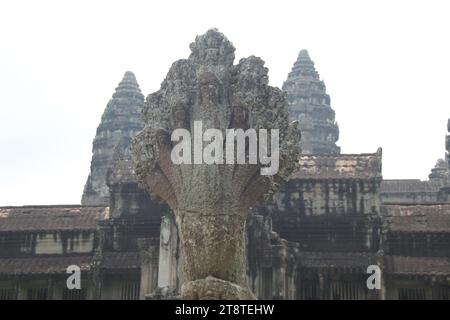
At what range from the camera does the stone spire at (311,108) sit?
49.4m

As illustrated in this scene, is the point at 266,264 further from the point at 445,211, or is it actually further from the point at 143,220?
the point at 445,211

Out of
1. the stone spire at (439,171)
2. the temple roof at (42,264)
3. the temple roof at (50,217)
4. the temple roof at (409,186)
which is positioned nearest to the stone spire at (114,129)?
the temple roof at (50,217)

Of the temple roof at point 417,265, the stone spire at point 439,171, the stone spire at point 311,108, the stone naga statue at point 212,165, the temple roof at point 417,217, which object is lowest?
the stone naga statue at point 212,165

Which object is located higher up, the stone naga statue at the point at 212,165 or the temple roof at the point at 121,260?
the temple roof at the point at 121,260

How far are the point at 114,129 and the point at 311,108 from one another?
47.1 feet

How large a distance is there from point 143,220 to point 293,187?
583 cm

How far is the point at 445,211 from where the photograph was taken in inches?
1035

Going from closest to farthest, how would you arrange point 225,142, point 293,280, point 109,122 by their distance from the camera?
point 225,142 → point 293,280 → point 109,122

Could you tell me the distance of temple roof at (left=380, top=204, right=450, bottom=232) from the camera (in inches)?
998

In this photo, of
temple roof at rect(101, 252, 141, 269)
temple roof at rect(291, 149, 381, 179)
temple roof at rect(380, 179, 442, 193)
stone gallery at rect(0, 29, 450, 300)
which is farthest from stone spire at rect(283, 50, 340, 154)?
temple roof at rect(101, 252, 141, 269)

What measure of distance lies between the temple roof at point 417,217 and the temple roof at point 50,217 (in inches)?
444

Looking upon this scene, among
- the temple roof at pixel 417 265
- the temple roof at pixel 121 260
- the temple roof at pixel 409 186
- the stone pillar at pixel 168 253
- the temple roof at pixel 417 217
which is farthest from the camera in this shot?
the temple roof at pixel 409 186

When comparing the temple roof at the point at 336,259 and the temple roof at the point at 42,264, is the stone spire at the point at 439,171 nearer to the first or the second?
the temple roof at the point at 336,259

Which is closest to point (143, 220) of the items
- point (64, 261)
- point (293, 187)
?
point (64, 261)
